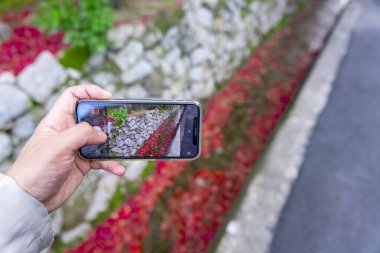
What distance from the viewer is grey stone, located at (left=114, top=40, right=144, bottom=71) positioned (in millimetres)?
4211

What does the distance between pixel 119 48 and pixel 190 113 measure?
2.31 metres

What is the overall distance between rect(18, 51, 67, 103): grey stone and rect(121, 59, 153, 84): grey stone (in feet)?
2.61

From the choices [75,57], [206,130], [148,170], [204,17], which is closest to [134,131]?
[75,57]

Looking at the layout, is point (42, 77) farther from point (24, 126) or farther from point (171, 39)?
point (171, 39)

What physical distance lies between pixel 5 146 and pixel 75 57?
1.28 meters

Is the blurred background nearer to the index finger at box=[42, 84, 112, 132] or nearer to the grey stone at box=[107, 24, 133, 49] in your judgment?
the grey stone at box=[107, 24, 133, 49]

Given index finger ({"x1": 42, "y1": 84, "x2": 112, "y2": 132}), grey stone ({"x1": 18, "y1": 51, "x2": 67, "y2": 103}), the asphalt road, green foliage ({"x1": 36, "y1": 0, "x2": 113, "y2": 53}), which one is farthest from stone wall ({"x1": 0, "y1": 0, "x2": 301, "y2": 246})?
the asphalt road

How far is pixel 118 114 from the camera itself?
2184mm

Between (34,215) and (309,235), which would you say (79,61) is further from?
(309,235)

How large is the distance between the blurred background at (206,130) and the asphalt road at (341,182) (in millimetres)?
14

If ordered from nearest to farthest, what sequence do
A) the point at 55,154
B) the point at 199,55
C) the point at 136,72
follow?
the point at 55,154, the point at 136,72, the point at 199,55

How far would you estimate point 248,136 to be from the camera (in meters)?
5.19

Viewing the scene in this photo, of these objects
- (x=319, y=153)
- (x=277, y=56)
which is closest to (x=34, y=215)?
(x=319, y=153)

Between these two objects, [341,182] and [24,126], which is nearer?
[24,126]
